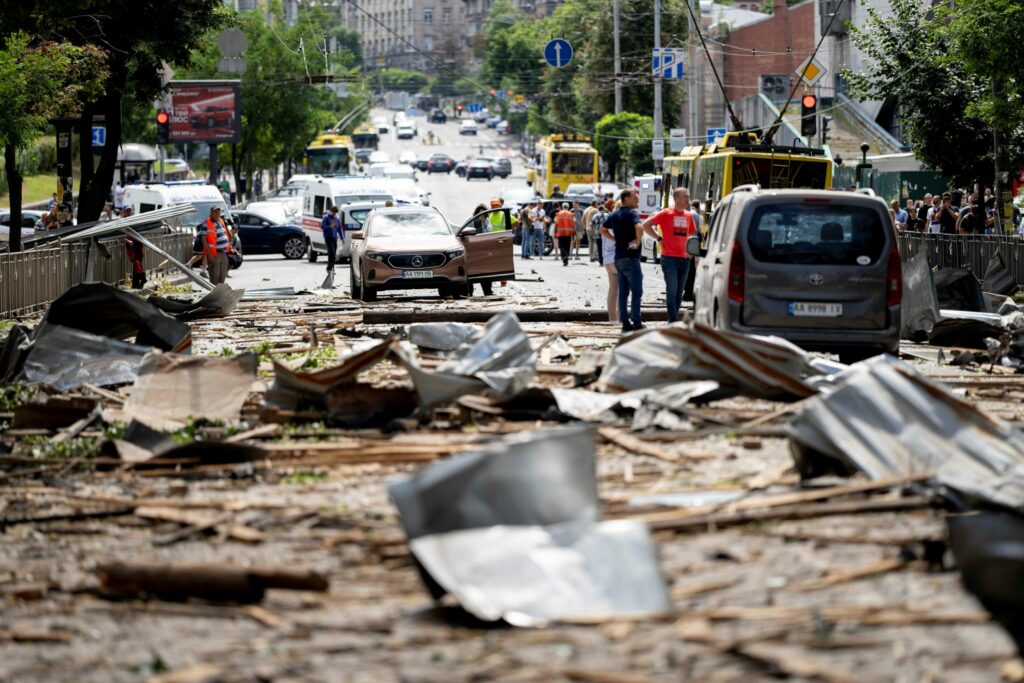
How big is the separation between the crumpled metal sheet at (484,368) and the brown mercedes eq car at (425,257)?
1404cm

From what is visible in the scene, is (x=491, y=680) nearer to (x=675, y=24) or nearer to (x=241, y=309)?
(x=241, y=309)

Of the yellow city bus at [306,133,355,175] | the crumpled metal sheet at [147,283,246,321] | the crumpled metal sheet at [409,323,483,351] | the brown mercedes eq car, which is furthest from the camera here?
the yellow city bus at [306,133,355,175]

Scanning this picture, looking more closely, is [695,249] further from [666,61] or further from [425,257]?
[666,61]

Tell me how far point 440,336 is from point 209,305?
7578 mm

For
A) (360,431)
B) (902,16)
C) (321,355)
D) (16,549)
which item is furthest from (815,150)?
(16,549)

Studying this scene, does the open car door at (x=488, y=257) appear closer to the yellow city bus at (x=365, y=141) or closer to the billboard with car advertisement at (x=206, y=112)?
the billboard with car advertisement at (x=206, y=112)

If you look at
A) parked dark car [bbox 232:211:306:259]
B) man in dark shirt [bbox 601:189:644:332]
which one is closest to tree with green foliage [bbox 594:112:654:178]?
parked dark car [bbox 232:211:306:259]

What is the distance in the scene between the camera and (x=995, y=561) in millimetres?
6137

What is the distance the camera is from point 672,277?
1961 centimetres

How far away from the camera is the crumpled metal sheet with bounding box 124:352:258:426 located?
39.5 ft

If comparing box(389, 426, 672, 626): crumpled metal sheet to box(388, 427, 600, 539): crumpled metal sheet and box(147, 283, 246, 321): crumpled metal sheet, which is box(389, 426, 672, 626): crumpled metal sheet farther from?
box(147, 283, 246, 321): crumpled metal sheet

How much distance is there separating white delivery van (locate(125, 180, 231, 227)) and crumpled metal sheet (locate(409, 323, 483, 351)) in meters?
31.5

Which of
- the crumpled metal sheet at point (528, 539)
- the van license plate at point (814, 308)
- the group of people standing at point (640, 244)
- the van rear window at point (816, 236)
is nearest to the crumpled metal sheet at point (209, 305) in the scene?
the group of people standing at point (640, 244)

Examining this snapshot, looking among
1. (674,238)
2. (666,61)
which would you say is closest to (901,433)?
(674,238)
